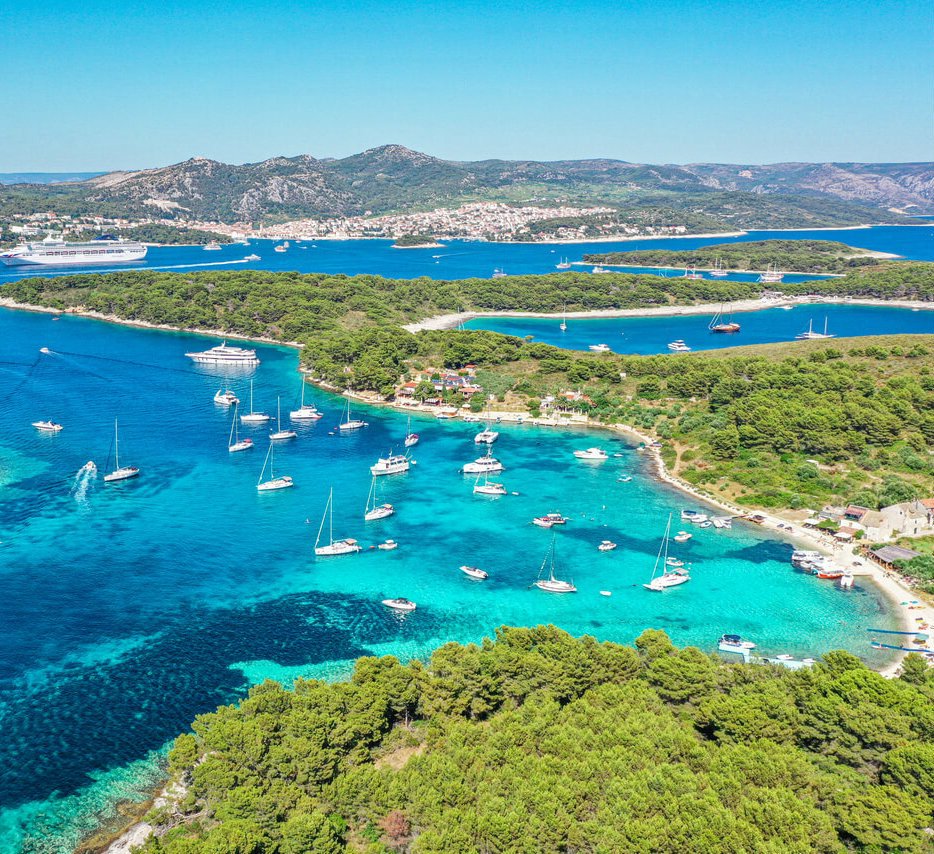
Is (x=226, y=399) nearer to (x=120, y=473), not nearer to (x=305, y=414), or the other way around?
(x=305, y=414)

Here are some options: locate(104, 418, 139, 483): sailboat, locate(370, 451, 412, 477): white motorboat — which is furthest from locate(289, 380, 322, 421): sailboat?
locate(104, 418, 139, 483): sailboat

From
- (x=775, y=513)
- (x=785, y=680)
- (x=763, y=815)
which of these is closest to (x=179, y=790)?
(x=763, y=815)

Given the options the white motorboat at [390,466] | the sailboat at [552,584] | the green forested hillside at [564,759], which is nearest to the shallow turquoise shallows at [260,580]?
the sailboat at [552,584]

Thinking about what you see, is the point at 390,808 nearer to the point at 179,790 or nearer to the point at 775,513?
the point at 179,790

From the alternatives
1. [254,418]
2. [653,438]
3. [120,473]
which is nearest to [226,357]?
[254,418]

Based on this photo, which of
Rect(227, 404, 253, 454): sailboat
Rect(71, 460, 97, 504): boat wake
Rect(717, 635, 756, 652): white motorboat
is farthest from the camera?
Rect(227, 404, 253, 454): sailboat

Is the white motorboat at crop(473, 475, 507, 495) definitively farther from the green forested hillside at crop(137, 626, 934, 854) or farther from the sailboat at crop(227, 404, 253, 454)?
the green forested hillside at crop(137, 626, 934, 854)
